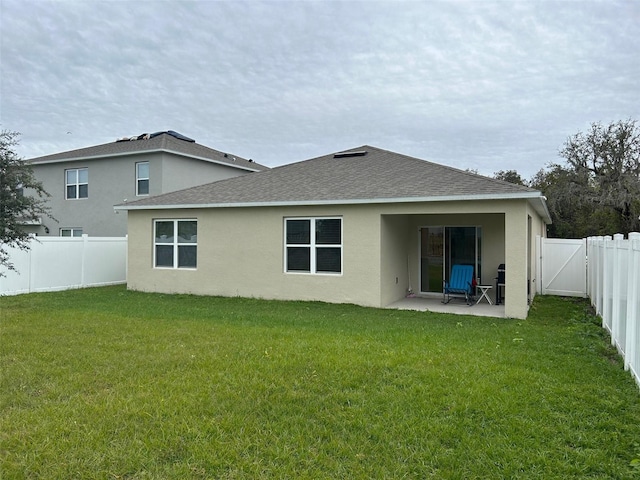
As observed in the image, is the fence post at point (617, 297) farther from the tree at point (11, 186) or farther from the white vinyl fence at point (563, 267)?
the tree at point (11, 186)

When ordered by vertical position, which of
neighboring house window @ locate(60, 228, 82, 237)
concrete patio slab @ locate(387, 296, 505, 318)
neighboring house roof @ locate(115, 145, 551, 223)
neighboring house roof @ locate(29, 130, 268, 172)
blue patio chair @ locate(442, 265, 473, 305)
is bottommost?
concrete patio slab @ locate(387, 296, 505, 318)

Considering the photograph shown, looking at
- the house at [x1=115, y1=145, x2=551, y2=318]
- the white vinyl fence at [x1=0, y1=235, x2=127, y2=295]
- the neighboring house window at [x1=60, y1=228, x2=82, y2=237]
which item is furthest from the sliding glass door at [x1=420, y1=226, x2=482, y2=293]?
the neighboring house window at [x1=60, y1=228, x2=82, y2=237]

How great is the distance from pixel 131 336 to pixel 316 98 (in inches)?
603

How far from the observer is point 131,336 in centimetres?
760

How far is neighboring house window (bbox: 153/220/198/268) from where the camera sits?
47.4ft

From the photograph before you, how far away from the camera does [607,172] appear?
2883 cm

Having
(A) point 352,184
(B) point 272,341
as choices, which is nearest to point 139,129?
(A) point 352,184

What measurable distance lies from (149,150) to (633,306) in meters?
19.1

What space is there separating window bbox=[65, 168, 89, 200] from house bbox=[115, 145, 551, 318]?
28.8ft

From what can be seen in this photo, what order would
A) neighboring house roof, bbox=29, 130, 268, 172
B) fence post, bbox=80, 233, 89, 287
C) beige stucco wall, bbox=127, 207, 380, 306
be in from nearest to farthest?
beige stucco wall, bbox=127, 207, 380, 306 → fence post, bbox=80, 233, 89, 287 → neighboring house roof, bbox=29, 130, 268, 172

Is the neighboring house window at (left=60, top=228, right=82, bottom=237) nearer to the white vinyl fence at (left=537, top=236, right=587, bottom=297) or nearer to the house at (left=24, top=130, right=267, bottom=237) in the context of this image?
the house at (left=24, top=130, right=267, bottom=237)

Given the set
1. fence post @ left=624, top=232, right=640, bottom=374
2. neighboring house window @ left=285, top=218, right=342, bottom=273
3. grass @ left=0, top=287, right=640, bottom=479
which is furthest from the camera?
neighboring house window @ left=285, top=218, right=342, bottom=273

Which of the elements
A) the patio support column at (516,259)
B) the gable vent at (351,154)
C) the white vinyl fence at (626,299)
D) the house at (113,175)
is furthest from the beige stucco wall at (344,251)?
the house at (113,175)

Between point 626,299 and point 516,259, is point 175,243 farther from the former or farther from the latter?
point 626,299
